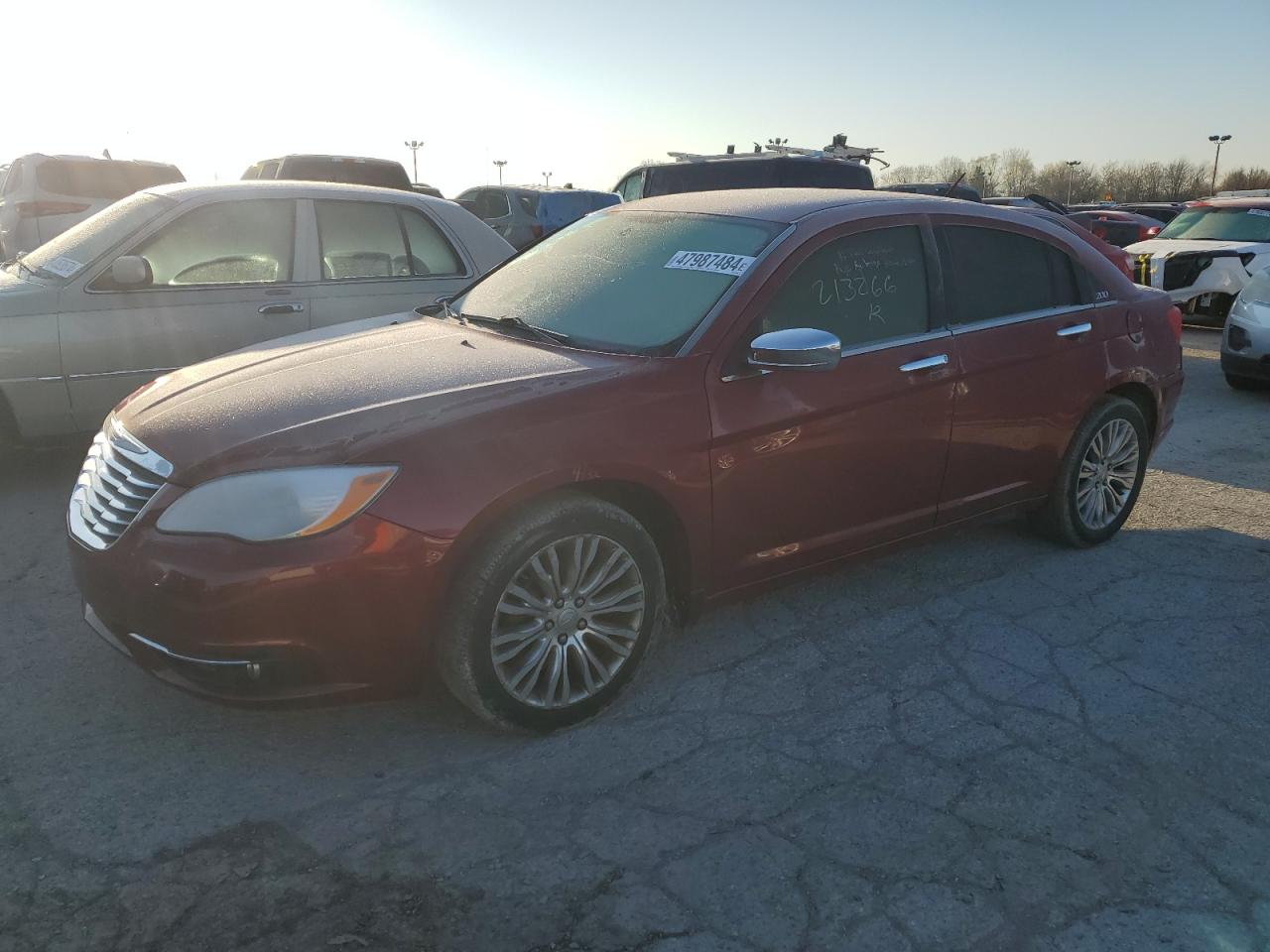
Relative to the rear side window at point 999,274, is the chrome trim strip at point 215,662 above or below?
below

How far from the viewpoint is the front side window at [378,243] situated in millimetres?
6164

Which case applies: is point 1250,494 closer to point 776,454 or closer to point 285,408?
point 776,454

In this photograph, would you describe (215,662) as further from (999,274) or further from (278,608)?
(999,274)

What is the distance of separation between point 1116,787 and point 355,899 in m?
2.12

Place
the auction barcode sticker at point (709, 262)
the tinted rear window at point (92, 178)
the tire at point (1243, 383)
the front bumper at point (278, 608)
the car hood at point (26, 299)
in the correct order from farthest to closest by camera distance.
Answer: the tinted rear window at point (92, 178)
the tire at point (1243, 383)
the car hood at point (26, 299)
the auction barcode sticker at point (709, 262)
the front bumper at point (278, 608)

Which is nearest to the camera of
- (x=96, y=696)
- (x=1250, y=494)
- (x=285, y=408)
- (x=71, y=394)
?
(x=285, y=408)

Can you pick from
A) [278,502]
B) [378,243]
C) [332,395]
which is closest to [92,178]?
[378,243]

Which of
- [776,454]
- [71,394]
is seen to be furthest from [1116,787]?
[71,394]

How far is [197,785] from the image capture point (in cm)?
294

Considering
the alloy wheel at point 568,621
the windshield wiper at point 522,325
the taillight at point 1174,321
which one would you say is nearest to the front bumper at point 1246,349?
the taillight at point 1174,321

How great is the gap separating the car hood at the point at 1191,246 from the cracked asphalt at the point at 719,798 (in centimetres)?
923

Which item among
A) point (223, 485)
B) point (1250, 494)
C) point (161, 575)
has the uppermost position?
point (223, 485)

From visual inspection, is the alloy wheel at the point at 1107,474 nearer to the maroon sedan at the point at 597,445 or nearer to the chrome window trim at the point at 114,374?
the maroon sedan at the point at 597,445

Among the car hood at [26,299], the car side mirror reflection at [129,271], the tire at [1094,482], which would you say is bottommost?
the tire at [1094,482]
